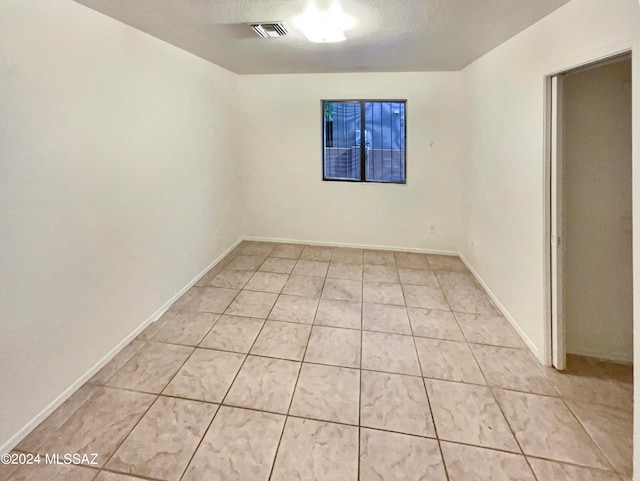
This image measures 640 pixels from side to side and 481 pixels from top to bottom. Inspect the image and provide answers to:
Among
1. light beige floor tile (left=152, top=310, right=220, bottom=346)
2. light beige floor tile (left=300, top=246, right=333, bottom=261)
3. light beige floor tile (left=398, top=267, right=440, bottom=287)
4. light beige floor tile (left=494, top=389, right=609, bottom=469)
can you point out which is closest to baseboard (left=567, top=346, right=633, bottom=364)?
light beige floor tile (left=494, top=389, right=609, bottom=469)

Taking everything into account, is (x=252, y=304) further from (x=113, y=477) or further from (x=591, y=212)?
(x=591, y=212)

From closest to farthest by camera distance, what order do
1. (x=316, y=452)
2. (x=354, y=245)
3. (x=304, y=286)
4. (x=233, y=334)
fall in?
(x=316, y=452)
(x=233, y=334)
(x=304, y=286)
(x=354, y=245)

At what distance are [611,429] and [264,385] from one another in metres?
1.94

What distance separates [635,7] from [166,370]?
319 cm

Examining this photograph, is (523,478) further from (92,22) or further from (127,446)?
(92,22)

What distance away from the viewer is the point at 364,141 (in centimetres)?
447

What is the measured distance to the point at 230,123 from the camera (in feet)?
14.1

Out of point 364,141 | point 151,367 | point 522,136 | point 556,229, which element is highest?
point 364,141

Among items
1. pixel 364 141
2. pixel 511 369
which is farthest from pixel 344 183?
pixel 511 369

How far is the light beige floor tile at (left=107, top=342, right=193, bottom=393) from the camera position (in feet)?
6.72

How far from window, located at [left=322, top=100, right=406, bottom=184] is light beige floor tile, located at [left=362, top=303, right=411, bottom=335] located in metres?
2.07

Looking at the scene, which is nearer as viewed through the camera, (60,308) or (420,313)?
(60,308)

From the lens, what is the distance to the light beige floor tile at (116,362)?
2111mm

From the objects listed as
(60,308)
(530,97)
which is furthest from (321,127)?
(60,308)
